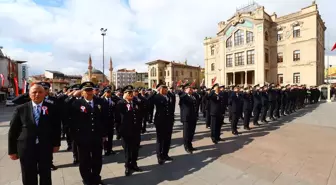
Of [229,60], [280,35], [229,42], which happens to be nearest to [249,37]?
[229,42]

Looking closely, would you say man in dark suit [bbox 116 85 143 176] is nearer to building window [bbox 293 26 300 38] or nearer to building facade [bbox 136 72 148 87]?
building window [bbox 293 26 300 38]

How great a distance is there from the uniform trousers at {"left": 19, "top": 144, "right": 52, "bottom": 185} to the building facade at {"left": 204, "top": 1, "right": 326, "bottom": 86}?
2671 centimetres

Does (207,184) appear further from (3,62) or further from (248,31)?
(3,62)

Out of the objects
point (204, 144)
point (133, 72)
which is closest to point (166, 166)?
point (204, 144)

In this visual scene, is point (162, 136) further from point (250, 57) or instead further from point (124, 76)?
point (124, 76)

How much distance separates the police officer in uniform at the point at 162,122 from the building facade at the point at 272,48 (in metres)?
24.0

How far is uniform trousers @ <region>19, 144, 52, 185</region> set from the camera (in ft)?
9.62

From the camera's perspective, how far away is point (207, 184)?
149 inches

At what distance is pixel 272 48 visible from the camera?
34.9 meters

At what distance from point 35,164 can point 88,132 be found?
0.89 m

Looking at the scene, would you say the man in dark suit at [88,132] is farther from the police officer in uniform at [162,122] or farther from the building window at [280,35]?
the building window at [280,35]

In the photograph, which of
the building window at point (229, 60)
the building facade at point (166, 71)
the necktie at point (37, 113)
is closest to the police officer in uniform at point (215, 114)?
the necktie at point (37, 113)

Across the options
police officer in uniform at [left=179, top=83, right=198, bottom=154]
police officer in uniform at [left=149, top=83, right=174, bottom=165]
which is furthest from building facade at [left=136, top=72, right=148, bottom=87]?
police officer in uniform at [left=149, top=83, right=174, bottom=165]

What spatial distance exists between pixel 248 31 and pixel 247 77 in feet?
27.2
